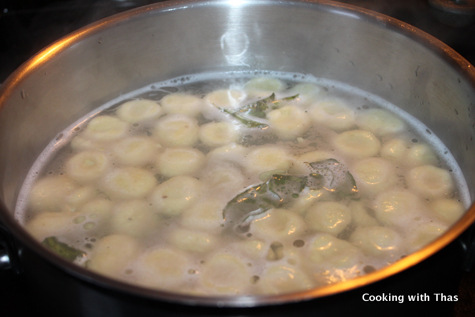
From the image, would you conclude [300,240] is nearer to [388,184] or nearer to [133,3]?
[388,184]

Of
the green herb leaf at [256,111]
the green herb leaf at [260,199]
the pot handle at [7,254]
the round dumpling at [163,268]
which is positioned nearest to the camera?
the pot handle at [7,254]

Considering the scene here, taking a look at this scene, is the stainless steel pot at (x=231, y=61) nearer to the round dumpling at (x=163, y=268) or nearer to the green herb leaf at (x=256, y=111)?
the green herb leaf at (x=256, y=111)

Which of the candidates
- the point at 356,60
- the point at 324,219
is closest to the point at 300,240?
the point at 324,219

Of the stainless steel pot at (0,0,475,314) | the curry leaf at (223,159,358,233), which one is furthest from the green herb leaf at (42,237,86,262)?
the curry leaf at (223,159,358,233)

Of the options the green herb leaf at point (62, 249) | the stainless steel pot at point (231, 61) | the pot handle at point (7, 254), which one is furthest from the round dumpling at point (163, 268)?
the stainless steel pot at point (231, 61)

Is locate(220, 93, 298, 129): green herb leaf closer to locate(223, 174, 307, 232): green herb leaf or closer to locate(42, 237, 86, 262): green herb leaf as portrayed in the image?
locate(223, 174, 307, 232): green herb leaf

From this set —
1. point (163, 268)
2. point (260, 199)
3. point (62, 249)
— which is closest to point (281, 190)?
point (260, 199)
